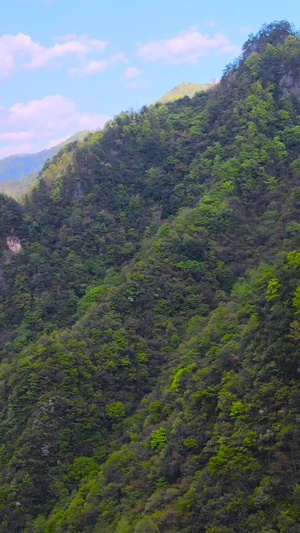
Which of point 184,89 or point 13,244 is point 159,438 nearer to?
point 13,244

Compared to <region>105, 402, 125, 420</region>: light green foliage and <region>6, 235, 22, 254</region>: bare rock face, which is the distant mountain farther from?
<region>105, 402, 125, 420</region>: light green foliage

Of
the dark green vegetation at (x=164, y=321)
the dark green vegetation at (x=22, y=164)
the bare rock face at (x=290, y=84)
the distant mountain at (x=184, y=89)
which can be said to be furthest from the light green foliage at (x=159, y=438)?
the dark green vegetation at (x=22, y=164)

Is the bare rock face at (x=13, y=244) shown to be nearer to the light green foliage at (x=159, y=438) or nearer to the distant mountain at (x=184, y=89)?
the light green foliage at (x=159, y=438)

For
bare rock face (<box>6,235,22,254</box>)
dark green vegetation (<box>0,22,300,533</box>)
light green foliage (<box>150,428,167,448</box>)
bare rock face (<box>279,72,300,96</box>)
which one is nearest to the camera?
dark green vegetation (<box>0,22,300,533</box>)

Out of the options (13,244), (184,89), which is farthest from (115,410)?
(184,89)

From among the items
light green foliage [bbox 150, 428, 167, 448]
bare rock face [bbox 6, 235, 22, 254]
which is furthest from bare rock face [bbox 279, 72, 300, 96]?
light green foliage [bbox 150, 428, 167, 448]
